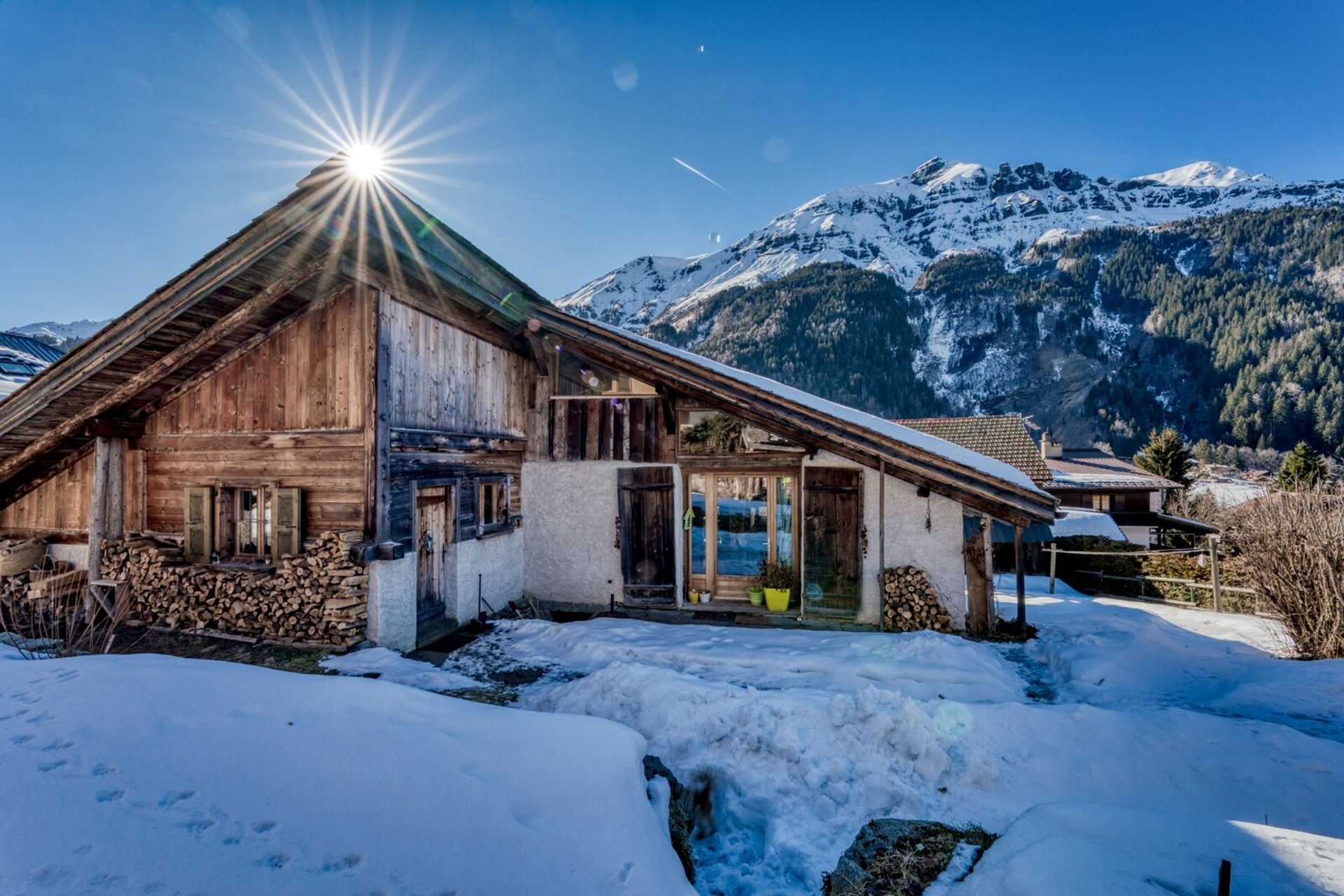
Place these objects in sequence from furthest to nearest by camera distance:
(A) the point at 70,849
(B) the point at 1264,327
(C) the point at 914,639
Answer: (B) the point at 1264,327 → (C) the point at 914,639 → (A) the point at 70,849

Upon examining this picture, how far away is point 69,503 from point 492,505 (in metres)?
6.76

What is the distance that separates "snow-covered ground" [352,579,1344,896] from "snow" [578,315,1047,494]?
261cm

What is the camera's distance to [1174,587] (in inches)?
521

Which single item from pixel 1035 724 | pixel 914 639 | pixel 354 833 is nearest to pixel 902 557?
pixel 914 639

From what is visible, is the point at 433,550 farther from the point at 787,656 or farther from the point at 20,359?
the point at 20,359

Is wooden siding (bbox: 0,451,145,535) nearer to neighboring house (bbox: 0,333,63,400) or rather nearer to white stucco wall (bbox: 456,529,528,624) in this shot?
neighboring house (bbox: 0,333,63,400)

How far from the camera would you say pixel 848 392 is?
79.9 metres

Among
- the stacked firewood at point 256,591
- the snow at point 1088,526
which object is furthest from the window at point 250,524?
the snow at point 1088,526

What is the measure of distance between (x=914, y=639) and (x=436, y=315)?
8.53m

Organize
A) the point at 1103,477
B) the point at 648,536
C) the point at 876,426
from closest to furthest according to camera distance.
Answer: the point at 876,426 → the point at 648,536 → the point at 1103,477

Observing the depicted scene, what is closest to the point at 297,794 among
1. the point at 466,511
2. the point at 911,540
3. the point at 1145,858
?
the point at 1145,858

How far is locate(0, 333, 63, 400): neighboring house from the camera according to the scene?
12.0m

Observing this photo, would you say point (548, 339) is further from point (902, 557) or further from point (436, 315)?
point (902, 557)

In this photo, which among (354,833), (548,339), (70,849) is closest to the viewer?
(70,849)
